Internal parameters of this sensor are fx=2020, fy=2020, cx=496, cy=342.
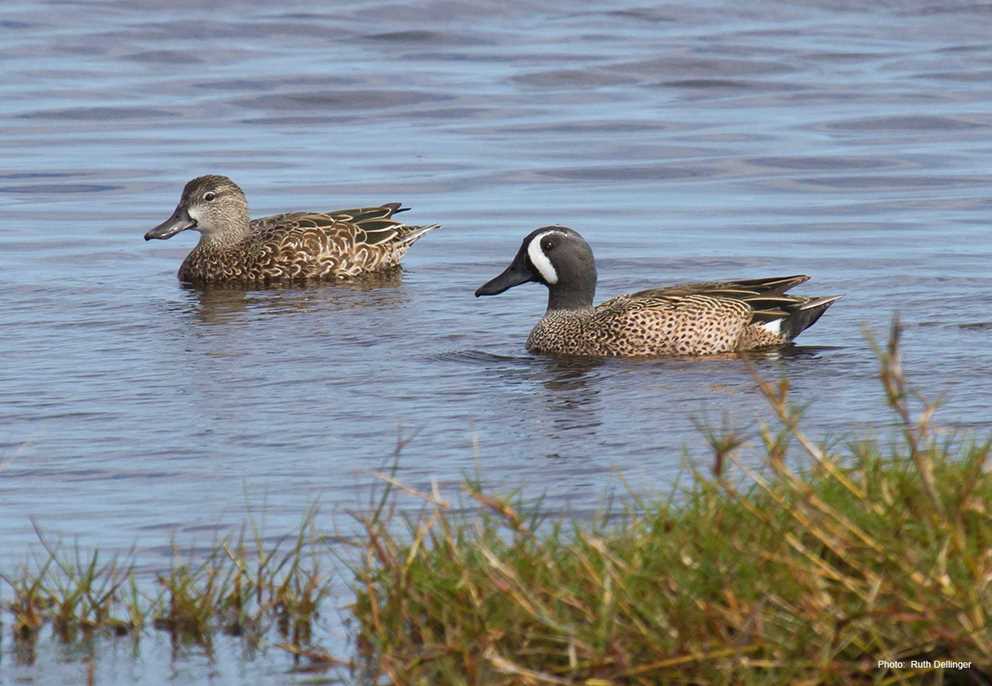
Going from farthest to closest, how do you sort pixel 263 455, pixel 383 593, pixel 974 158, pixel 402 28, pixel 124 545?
1. pixel 402 28
2. pixel 974 158
3. pixel 263 455
4. pixel 124 545
5. pixel 383 593

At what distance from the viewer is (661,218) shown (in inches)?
623

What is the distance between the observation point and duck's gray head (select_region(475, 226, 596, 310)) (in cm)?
1096

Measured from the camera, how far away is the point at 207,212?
550 inches

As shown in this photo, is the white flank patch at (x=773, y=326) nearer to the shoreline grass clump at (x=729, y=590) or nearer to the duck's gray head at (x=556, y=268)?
the duck's gray head at (x=556, y=268)

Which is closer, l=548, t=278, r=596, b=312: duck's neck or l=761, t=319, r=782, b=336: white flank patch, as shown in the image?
l=761, t=319, r=782, b=336: white flank patch

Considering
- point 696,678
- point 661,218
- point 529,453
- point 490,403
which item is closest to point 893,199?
point 661,218

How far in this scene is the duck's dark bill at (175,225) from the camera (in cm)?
1388

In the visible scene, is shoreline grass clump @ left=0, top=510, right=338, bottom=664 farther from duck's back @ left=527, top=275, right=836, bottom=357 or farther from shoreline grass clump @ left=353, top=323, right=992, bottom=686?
duck's back @ left=527, top=275, right=836, bottom=357

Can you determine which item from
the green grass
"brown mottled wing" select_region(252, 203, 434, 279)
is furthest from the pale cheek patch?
the green grass

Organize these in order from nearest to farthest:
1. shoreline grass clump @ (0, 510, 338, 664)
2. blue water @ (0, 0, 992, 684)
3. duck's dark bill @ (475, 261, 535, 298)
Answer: shoreline grass clump @ (0, 510, 338, 664), blue water @ (0, 0, 992, 684), duck's dark bill @ (475, 261, 535, 298)

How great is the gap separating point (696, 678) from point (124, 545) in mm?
2454

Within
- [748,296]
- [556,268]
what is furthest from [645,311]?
[556,268]

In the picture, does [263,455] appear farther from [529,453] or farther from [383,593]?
[383,593]

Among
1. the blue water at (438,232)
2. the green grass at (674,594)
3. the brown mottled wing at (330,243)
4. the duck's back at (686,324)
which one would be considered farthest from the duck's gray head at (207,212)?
the green grass at (674,594)
